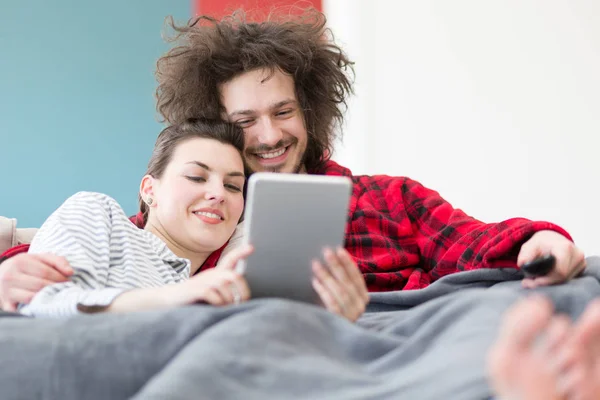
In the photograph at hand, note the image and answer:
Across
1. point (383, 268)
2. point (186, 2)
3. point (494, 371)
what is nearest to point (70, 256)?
point (383, 268)

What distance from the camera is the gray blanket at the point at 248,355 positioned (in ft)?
2.26

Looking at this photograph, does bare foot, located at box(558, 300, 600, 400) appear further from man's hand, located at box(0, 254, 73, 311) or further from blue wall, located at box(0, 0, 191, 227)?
blue wall, located at box(0, 0, 191, 227)

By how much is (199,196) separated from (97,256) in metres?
0.30

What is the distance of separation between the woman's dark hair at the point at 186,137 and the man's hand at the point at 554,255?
0.72m

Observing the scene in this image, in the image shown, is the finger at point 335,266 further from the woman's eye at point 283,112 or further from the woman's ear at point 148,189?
the woman's eye at point 283,112

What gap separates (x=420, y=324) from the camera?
94 cm

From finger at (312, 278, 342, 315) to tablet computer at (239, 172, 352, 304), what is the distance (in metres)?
0.02

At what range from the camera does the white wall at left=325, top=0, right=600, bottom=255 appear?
2.63m

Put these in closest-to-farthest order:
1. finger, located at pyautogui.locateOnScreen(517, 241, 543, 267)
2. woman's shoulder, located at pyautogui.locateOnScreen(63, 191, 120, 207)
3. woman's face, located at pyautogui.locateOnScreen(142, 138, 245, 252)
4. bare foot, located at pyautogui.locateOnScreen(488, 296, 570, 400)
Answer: bare foot, located at pyautogui.locateOnScreen(488, 296, 570, 400)
finger, located at pyautogui.locateOnScreen(517, 241, 543, 267)
woman's shoulder, located at pyautogui.locateOnScreen(63, 191, 120, 207)
woman's face, located at pyautogui.locateOnScreen(142, 138, 245, 252)

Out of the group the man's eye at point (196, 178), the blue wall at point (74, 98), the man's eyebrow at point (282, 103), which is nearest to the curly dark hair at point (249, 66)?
the man's eyebrow at point (282, 103)

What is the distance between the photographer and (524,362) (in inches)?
22.7

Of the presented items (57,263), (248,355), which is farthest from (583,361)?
(57,263)

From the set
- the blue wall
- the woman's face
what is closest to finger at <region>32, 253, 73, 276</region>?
the woman's face

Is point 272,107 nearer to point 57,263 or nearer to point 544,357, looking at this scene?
point 57,263
